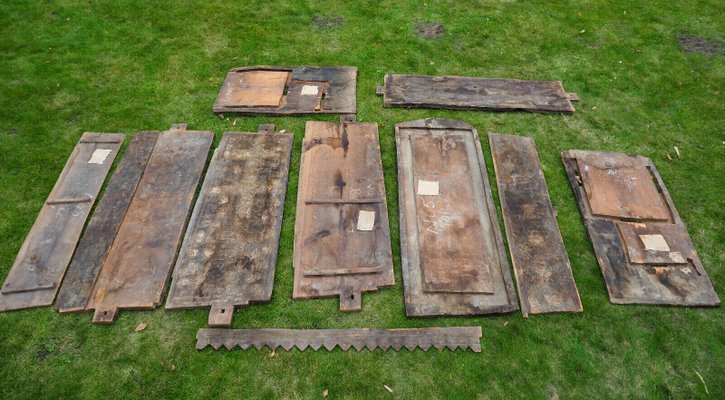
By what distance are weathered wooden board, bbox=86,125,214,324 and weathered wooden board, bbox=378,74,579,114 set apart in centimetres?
305

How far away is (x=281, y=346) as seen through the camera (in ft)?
13.6

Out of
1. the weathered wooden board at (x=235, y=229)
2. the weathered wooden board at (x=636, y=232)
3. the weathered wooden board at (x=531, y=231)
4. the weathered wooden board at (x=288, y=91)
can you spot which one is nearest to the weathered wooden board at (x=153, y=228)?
the weathered wooden board at (x=235, y=229)

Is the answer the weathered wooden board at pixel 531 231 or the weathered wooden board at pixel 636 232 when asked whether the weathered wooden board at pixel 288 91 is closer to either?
the weathered wooden board at pixel 531 231

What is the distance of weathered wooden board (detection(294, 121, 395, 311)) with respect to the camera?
452 centimetres

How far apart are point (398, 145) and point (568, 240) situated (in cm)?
252

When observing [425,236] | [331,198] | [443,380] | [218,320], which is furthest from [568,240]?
[218,320]

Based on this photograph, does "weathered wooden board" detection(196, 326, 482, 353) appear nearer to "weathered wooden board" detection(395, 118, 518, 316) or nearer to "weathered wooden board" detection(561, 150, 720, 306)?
"weathered wooden board" detection(395, 118, 518, 316)

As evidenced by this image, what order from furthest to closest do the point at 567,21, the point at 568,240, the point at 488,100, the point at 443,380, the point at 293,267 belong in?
the point at 567,21
the point at 488,100
the point at 568,240
the point at 293,267
the point at 443,380

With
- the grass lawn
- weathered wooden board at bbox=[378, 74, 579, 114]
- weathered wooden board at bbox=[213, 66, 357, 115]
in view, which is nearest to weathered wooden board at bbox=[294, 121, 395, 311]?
the grass lawn

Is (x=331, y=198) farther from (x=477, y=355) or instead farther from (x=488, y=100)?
(x=488, y=100)

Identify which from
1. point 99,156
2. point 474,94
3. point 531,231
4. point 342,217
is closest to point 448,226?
point 531,231

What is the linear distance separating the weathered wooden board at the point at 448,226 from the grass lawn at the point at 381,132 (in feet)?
0.62

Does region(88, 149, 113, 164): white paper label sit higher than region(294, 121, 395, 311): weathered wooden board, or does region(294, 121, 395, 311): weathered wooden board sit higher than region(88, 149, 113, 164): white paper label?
region(88, 149, 113, 164): white paper label

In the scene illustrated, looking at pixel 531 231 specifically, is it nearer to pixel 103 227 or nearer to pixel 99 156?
pixel 103 227
